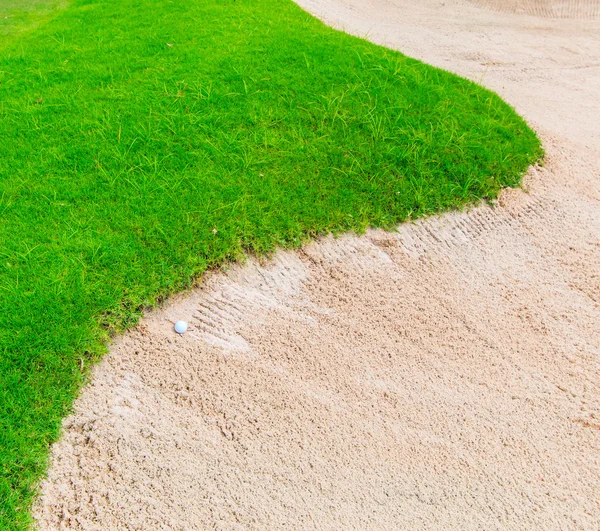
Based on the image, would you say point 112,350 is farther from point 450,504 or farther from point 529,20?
point 529,20

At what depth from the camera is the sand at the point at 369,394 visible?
9.02 ft

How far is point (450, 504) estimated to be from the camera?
9.17ft

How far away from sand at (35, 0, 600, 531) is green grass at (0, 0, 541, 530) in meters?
0.23

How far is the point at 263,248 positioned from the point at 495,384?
5.94 ft

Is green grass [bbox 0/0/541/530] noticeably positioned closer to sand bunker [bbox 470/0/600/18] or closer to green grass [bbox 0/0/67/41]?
green grass [bbox 0/0/67/41]

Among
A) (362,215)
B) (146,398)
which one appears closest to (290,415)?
(146,398)

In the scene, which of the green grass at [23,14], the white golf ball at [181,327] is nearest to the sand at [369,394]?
the white golf ball at [181,327]

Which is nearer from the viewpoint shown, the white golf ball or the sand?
the sand

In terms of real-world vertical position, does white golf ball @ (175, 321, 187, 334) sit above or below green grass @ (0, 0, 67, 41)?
below

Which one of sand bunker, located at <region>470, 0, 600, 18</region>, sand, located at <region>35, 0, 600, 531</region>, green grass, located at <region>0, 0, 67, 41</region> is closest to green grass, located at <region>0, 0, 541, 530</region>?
sand, located at <region>35, 0, 600, 531</region>

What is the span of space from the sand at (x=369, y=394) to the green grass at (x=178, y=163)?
23 cm

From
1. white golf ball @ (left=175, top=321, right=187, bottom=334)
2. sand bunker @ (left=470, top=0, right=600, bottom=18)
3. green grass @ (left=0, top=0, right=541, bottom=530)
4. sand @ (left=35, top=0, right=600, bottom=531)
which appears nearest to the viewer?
sand @ (left=35, top=0, right=600, bottom=531)

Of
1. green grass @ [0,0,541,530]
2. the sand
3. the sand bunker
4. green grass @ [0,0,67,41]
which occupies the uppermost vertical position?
the sand bunker

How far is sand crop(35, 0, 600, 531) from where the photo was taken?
108 inches
